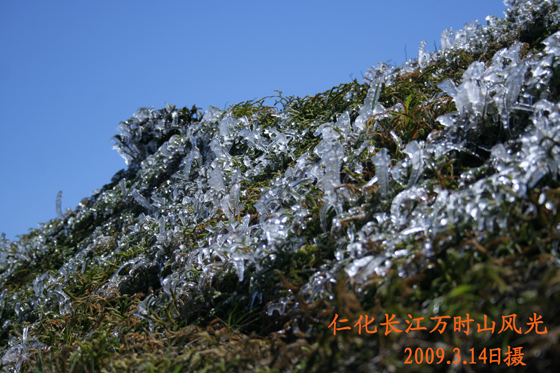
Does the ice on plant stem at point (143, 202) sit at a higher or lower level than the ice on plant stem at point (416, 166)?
higher

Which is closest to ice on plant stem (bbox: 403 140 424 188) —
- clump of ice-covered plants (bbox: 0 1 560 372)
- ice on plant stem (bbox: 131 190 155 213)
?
clump of ice-covered plants (bbox: 0 1 560 372)

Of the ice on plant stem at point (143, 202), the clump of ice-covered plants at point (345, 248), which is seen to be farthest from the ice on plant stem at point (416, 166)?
the ice on plant stem at point (143, 202)

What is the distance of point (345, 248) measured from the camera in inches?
62.7

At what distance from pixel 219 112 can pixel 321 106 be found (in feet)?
3.45

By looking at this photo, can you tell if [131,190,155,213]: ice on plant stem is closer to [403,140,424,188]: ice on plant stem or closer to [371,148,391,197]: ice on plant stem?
[371,148,391,197]: ice on plant stem

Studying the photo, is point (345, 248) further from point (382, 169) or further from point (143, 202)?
point (143, 202)

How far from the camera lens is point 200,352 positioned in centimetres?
142

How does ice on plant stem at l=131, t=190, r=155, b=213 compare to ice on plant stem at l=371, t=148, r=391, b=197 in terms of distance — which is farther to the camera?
ice on plant stem at l=131, t=190, r=155, b=213

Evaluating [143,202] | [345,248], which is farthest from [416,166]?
[143,202]

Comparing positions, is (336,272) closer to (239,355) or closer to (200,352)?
(239,355)

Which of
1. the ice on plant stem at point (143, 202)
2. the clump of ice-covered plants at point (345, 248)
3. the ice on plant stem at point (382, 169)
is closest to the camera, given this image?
the clump of ice-covered plants at point (345, 248)

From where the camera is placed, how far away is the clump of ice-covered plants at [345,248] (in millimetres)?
1141

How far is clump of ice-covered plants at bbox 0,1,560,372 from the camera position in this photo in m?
1.14

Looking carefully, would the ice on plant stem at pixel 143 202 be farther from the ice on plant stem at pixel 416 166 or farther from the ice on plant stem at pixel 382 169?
the ice on plant stem at pixel 416 166
